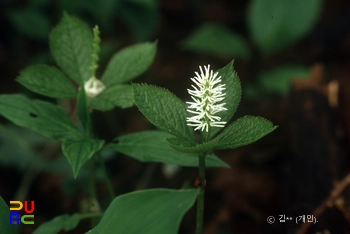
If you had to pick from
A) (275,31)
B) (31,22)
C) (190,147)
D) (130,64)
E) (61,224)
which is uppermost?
(31,22)

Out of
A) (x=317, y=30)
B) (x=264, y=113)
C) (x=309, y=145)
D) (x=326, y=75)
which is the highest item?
(x=317, y=30)

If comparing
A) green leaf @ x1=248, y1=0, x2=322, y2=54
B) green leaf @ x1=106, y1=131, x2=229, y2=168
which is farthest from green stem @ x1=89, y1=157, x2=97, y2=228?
green leaf @ x1=248, y1=0, x2=322, y2=54

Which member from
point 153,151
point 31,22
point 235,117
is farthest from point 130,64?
point 31,22

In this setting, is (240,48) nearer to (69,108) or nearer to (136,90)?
(69,108)

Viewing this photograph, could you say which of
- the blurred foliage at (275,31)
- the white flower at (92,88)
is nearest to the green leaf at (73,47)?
the white flower at (92,88)

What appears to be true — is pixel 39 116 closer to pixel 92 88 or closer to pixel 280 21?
pixel 92 88

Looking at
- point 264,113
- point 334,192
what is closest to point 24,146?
point 264,113
